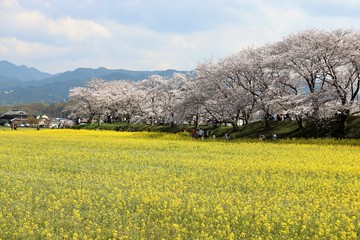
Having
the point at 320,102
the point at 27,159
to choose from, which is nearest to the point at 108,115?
the point at 320,102

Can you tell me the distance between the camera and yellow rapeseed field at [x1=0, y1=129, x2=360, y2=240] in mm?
9578

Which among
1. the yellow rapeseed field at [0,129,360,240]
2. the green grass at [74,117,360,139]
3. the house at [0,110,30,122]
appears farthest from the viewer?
the house at [0,110,30,122]

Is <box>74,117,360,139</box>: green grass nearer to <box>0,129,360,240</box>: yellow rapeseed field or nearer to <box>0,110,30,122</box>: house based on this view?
<box>0,129,360,240</box>: yellow rapeseed field

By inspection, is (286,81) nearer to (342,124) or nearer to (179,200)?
(342,124)

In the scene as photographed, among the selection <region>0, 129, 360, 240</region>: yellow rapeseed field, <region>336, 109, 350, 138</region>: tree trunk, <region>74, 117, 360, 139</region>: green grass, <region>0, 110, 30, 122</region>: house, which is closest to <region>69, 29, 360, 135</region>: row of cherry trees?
<region>336, 109, 350, 138</region>: tree trunk

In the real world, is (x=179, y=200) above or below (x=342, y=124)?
below

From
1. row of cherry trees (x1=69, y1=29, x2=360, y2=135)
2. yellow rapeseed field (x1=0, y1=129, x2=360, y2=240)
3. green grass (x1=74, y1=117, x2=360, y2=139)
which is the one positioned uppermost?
row of cherry trees (x1=69, y1=29, x2=360, y2=135)

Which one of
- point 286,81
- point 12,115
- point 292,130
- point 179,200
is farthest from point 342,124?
point 12,115

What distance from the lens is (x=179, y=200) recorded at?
12195 millimetres

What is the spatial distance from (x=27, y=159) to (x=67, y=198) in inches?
453

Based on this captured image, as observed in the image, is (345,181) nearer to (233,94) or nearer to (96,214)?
(96,214)

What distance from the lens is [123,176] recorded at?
17.5 meters

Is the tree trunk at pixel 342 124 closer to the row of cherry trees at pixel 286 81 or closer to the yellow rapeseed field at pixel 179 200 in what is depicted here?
the row of cherry trees at pixel 286 81

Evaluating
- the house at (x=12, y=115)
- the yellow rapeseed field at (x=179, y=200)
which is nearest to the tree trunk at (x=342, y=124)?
the yellow rapeseed field at (x=179, y=200)
